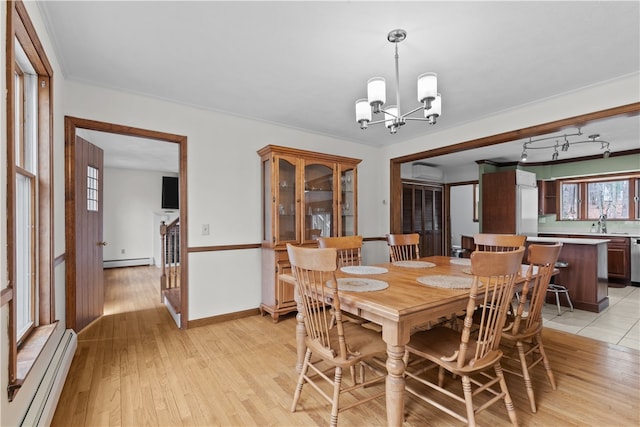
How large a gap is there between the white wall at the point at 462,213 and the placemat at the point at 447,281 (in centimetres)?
647

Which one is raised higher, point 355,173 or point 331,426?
point 355,173

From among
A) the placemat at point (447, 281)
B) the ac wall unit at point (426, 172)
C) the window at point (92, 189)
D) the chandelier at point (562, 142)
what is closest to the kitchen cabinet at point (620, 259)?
the chandelier at point (562, 142)

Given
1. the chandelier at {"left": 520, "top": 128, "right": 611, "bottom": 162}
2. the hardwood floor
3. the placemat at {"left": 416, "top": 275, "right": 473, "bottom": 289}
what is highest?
the chandelier at {"left": 520, "top": 128, "right": 611, "bottom": 162}

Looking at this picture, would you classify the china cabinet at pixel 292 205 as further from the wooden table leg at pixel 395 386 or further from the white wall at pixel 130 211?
the white wall at pixel 130 211

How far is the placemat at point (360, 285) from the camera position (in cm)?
175

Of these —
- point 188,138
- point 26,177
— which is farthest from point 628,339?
point 26,177

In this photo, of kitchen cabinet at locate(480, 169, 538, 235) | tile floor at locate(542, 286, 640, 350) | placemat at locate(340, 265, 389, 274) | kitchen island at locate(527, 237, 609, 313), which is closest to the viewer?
placemat at locate(340, 265, 389, 274)

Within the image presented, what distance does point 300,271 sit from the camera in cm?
173

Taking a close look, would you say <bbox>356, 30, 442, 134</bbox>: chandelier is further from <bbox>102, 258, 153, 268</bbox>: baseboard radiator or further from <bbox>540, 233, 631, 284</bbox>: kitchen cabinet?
<bbox>102, 258, 153, 268</bbox>: baseboard radiator

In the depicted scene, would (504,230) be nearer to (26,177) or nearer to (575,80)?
(575,80)

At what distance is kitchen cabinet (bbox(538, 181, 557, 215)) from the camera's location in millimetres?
Answer: 6316

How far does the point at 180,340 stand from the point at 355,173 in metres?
2.76

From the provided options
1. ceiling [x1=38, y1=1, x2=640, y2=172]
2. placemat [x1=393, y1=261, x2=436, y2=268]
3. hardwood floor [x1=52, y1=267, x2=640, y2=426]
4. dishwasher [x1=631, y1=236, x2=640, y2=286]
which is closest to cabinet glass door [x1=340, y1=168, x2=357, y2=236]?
ceiling [x1=38, y1=1, x2=640, y2=172]

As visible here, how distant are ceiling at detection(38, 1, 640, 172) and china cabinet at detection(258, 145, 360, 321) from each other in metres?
0.72
